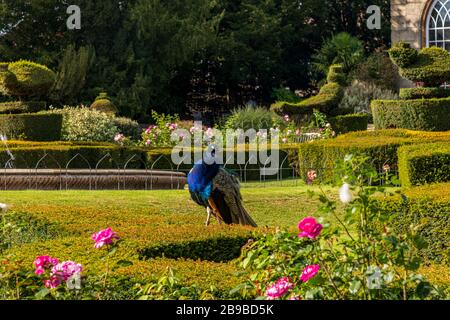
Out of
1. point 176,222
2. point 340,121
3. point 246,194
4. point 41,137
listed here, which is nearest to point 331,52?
point 340,121

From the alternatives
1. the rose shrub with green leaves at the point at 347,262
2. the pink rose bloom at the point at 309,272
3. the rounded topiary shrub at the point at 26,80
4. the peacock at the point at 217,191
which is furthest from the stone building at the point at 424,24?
the pink rose bloom at the point at 309,272

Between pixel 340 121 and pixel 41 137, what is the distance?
6343mm

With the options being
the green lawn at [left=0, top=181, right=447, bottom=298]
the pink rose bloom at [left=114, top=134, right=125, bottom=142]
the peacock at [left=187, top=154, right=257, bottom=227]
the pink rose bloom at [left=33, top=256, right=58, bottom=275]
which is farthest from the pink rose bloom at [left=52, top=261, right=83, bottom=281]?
the pink rose bloom at [left=114, top=134, right=125, bottom=142]

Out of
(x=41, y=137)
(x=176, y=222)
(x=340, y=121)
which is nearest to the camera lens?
(x=176, y=222)

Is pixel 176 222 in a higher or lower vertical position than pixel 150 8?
lower

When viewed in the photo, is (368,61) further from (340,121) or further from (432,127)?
(432,127)

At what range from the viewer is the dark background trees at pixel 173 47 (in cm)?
2627

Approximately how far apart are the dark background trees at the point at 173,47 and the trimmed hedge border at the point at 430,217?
18104 mm

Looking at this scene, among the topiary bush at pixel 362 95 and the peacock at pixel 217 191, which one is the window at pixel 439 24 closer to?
the topiary bush at pixel 362 95

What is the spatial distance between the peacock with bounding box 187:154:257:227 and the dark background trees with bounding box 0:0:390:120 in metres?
17.4

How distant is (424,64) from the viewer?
18.9 meters

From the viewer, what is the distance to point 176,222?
27.2 feet

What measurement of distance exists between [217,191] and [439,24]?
21438mm
